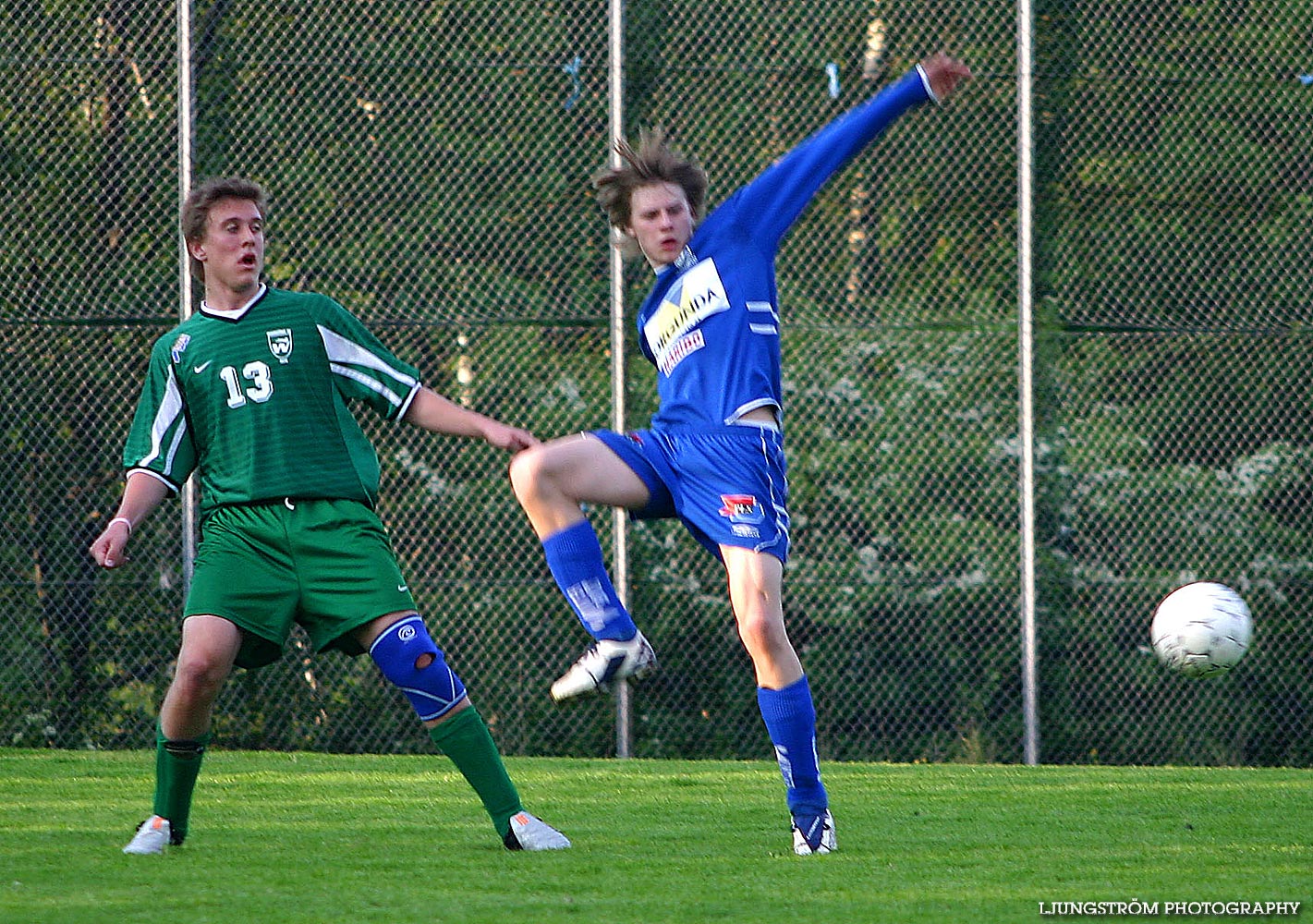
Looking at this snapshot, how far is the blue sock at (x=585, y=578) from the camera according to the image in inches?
164

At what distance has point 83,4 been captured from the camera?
315 inches

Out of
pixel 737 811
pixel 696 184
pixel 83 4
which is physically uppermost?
pixel 83 4

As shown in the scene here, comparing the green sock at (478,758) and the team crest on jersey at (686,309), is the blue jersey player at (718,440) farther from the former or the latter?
the green sock at (478,758)

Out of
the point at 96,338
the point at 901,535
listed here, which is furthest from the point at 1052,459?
the point at 96,338

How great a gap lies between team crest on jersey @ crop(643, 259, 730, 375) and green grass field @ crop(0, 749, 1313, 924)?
1.46 m

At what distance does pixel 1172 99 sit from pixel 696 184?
4.31 meters

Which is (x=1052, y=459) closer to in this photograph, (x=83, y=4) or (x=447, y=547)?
(x=447, y=547)

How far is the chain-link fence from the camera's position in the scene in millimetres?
7801

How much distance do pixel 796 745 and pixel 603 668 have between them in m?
0.67

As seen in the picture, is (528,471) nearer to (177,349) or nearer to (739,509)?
(739,509)

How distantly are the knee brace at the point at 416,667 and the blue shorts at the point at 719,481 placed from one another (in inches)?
28.6

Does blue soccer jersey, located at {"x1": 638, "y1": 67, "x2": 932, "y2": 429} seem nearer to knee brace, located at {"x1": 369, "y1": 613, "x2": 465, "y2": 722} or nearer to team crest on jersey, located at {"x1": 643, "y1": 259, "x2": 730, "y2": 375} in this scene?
team crest on jersey, located at {"x1": 643, "y1": 259, "x2": 730, "y2": 375}

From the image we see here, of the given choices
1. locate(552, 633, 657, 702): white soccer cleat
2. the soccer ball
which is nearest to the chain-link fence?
the soccer ball

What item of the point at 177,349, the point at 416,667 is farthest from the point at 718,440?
the point at 177,349
